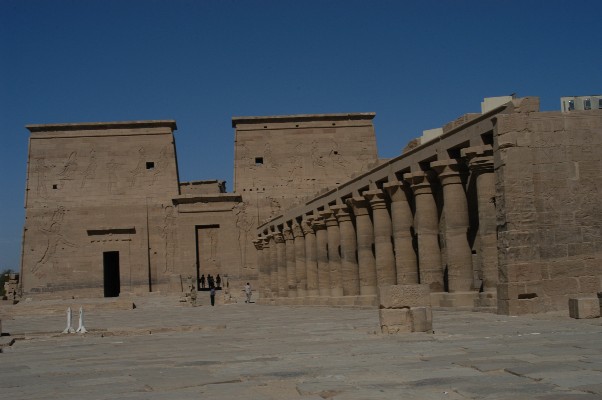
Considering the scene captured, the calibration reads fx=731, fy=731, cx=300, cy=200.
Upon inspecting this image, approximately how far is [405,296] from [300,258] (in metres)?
18.8

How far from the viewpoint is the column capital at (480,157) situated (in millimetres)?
13727

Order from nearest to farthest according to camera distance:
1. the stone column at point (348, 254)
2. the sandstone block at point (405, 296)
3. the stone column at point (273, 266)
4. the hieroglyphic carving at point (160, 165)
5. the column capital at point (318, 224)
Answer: the sandstone block at point (405, 296)
the stone column at point (348, 254)
the column capital at point (318, 224)
the stone column at point (273, 266)
the hieroglyphic carving at point (160, 165)

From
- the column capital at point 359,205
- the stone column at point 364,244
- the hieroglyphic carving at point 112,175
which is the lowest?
the stone column at point 364,244

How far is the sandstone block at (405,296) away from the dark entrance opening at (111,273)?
34843 millimetres

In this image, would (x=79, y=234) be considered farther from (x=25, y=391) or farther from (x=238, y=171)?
(x=25, y=391)

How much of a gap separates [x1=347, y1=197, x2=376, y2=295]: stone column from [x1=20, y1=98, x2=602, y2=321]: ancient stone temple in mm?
34

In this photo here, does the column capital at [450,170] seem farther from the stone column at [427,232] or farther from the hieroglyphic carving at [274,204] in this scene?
the hieroglyphic carving at [274,204]

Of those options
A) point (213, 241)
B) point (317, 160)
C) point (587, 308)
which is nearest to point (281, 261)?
point (213, 241)

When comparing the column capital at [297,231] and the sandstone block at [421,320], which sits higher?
the column capital at [297,231]

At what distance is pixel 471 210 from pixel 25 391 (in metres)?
12.0

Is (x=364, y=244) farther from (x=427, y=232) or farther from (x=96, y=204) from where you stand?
(x=96, y=204)

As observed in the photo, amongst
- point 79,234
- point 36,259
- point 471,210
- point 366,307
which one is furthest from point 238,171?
point 471,210

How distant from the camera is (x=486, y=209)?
14.1 metres

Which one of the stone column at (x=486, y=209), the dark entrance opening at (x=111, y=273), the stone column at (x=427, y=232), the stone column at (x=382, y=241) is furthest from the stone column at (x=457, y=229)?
the dark entrance opening at (x=111, y=273)
